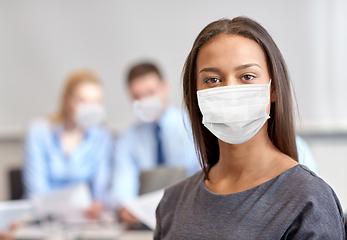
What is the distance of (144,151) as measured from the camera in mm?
2430

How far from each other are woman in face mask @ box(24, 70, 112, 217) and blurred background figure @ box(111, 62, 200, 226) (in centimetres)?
20

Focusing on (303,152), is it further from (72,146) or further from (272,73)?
(72,146)

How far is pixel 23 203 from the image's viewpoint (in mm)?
2027

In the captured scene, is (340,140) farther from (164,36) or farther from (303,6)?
(164,36)

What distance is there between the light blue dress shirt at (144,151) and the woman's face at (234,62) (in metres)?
1.53

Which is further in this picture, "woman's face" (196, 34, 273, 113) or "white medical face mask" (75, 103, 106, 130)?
"white medical face mask" (75, 103, 106, 130)

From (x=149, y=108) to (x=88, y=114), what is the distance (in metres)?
0.46

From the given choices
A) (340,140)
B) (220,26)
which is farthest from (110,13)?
(220,26)

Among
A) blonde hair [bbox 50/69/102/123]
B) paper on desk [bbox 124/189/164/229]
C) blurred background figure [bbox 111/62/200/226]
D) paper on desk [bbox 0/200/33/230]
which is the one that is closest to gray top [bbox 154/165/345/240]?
paper on desk [bbox 124/189/164/229]

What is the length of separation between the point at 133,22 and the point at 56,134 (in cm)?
113

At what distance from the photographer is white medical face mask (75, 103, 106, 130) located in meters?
2.42

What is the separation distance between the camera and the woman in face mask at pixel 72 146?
2471mm

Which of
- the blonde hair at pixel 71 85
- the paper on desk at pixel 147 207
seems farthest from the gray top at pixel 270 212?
the blonde hair at pixel 71 85

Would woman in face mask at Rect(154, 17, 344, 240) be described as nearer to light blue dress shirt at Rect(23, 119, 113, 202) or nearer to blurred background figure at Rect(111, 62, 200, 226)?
blurred background figure at Rect(111, 62, 200, 226)
